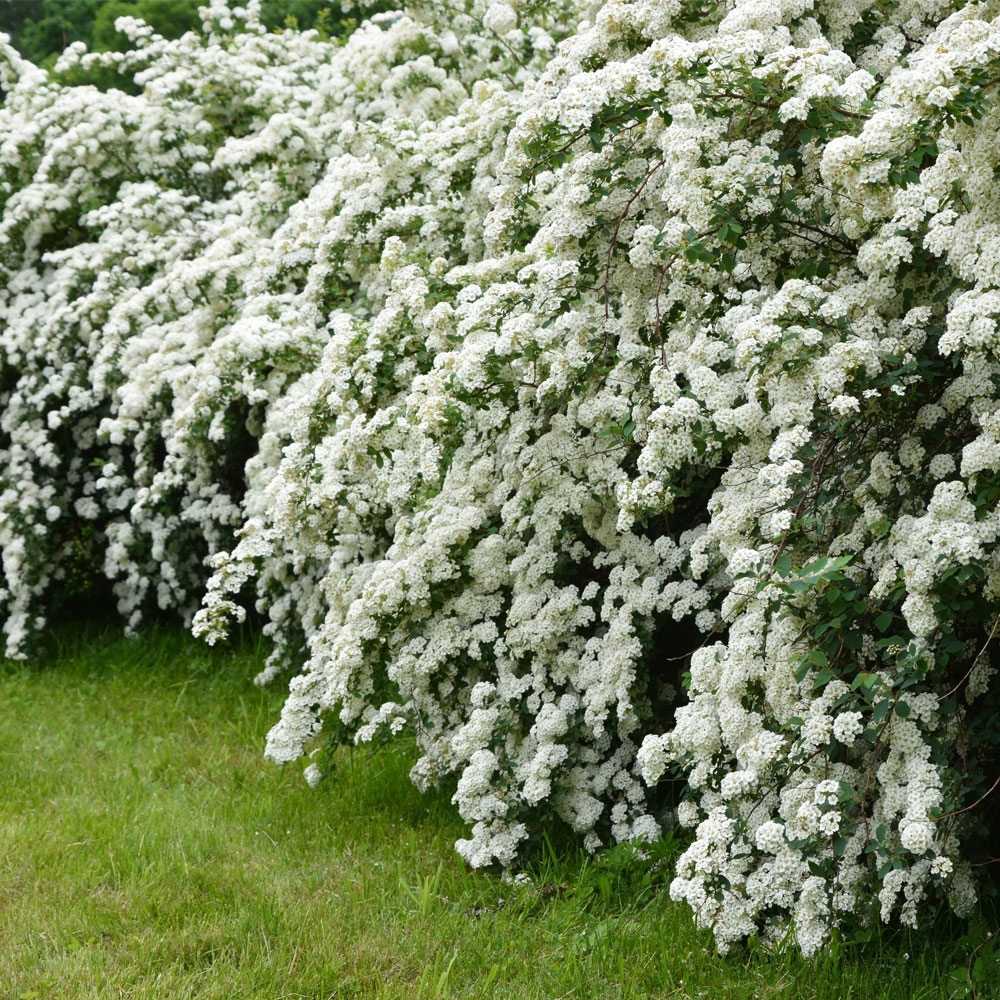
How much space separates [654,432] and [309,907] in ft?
5.12

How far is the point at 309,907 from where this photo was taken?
130 inches

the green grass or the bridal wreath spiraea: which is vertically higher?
the bridal wreath spiraea

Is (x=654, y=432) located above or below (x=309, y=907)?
above

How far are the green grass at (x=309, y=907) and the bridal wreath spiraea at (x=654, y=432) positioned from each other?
0.15 m

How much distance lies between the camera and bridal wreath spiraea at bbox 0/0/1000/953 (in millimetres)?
2625

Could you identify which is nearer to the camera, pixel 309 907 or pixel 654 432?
pixel 654 432

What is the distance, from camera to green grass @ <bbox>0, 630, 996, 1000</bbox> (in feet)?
9.54

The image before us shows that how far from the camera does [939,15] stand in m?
3.56

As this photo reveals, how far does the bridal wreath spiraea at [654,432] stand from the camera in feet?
8.61

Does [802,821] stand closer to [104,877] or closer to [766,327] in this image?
[766,327]

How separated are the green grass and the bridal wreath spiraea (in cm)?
15

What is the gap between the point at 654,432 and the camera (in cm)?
286

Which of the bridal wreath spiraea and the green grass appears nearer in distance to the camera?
the bridal wreath spiraea

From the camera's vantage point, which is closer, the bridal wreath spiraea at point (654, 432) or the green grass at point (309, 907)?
the bridal wreath spiraea at point (654, 432)
